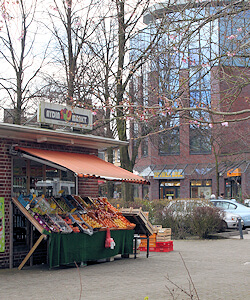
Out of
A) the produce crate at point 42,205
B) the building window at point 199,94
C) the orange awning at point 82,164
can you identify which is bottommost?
the produce crate at point 42,205

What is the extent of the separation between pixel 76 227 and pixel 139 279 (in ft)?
8.09

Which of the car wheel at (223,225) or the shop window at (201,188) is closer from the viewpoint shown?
the car wheel at (223,225)

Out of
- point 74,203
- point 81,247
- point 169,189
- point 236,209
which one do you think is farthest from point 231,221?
point 169,189

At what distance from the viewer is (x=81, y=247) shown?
11.7 m

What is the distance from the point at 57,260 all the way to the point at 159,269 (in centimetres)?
242

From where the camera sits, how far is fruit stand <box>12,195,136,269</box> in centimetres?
1107

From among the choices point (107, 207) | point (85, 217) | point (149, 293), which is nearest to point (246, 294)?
point (149, 293)

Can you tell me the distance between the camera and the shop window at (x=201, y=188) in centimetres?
4741

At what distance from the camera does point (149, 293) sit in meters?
8.34

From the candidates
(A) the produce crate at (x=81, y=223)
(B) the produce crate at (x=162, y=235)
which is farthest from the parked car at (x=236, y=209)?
(A) the produce crate at (x=81, y=223)

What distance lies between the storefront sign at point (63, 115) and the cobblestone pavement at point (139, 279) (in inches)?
155

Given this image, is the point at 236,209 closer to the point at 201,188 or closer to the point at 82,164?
the point at 82,164

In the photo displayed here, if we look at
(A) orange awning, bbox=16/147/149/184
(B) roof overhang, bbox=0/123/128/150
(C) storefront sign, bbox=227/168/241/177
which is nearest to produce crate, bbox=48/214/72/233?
(A) orange awning, bbox=16/147/149/184

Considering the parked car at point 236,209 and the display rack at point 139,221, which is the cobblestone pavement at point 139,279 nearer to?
the display rack at point 139,221
